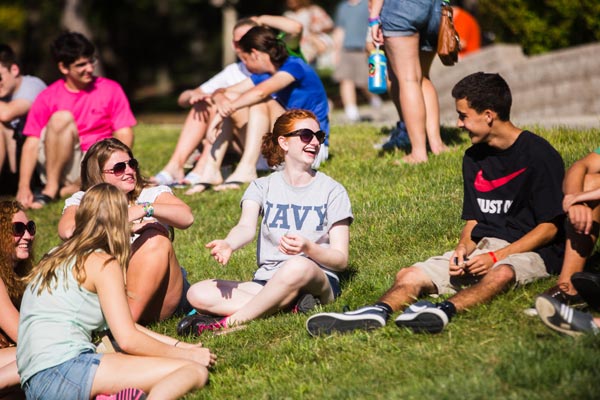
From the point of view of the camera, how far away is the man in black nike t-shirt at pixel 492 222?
5.70 meters

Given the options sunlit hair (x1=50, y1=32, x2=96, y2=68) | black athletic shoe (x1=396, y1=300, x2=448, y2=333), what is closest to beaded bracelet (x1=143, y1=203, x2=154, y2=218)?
black athletic shoe (x1=396, y1=300, x2=448, y2=333)

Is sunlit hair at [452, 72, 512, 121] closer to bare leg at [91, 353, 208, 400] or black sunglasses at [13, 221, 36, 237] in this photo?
bare leg at [91, 353, 208, 400]

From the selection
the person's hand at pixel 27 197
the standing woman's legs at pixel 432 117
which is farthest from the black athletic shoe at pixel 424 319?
the person's hand at pixel 27 197

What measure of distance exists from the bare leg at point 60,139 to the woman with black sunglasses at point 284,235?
4907 millimetres

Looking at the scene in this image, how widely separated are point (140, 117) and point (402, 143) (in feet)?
63.2

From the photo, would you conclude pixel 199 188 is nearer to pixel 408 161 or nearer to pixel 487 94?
pixel 408 161

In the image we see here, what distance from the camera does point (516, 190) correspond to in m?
6.01

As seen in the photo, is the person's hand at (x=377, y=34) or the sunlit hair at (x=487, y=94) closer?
the sunlit hair at (x=487, y=94)

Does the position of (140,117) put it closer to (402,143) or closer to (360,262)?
(402,143)

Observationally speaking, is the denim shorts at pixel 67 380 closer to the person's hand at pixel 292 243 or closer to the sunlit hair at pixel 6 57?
the person's hand at pixel 292 243

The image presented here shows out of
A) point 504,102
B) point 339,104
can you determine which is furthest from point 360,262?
point 339,104

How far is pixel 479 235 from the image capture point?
246 inches

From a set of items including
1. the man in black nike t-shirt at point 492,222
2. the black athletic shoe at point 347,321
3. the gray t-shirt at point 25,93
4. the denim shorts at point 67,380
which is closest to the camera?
the denim shorts at point 67,380

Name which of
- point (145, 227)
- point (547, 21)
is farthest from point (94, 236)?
point (547, 21)
